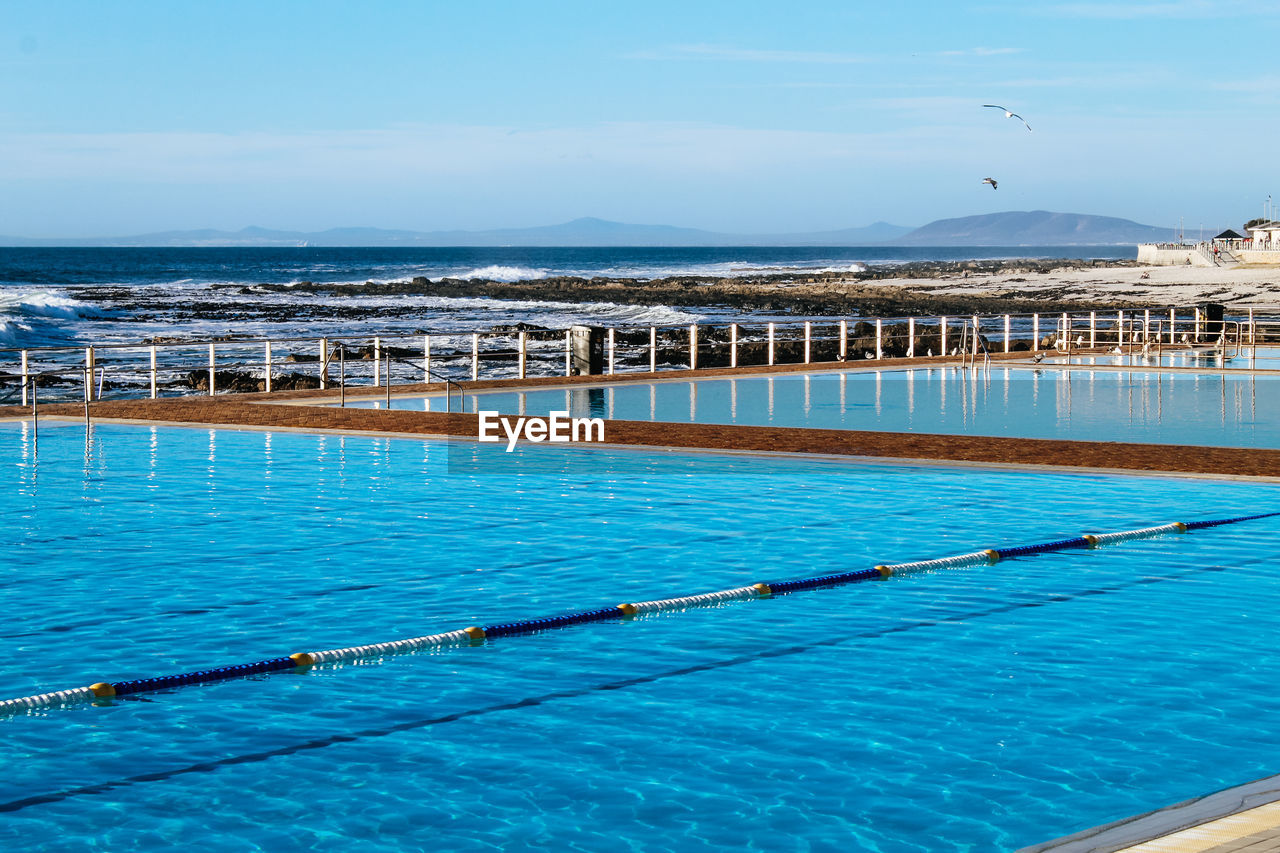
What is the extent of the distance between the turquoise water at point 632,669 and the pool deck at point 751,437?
2.93 feet

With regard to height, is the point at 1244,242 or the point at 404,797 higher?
the point at 1244,242

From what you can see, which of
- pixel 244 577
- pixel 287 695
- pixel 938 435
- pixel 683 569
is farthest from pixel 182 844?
pixel 938 435

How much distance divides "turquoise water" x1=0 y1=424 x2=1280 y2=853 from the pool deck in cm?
89

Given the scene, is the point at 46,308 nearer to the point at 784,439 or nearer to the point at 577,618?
the point at 784,439

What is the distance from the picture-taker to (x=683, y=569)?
1000 cm

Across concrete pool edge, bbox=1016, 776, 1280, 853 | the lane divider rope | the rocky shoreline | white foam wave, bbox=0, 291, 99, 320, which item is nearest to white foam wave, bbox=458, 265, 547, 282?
the rocky shoreline

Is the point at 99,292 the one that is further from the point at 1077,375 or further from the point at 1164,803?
the point at 1164,803

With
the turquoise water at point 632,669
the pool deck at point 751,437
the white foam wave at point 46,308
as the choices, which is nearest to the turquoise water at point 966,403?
the pool deck at point 751,437

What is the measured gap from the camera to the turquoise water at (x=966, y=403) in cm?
1792

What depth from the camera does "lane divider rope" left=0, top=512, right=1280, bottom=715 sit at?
696cm

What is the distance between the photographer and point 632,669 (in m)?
7.61

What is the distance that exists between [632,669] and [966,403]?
14.7 metres

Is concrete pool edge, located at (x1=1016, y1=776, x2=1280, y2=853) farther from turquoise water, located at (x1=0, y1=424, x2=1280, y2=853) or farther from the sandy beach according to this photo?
the sandy beach

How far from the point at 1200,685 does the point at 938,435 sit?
8795mm
